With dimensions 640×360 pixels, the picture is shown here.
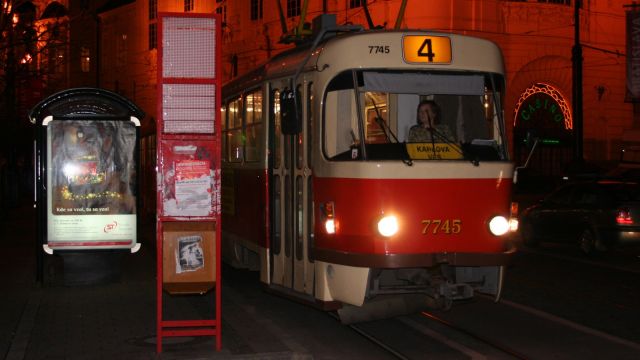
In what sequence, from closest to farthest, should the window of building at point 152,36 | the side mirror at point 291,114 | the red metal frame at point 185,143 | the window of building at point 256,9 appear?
the red metal frame at point 185,143 → the side mirror at point 291,114 → the window of building at point 256,9 → the window of building at point 152,36

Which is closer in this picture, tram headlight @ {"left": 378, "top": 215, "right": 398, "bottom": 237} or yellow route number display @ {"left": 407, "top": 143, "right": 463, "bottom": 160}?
tram headlight @ {"left": 378, "top": 215, "right": 398, "bottom": 237}

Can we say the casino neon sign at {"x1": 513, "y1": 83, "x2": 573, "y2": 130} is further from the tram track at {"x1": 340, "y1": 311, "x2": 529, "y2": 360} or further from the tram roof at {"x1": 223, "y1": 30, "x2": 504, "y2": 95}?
the tram roof at {"x1": 223, "y1": 30, "x2": 504, "y2": 95}

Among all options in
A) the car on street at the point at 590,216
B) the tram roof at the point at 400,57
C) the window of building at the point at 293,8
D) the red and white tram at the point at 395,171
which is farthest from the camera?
the window of building at the point at 293,8

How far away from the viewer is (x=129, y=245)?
43.3ft

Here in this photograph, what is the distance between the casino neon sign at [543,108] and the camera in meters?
40.5

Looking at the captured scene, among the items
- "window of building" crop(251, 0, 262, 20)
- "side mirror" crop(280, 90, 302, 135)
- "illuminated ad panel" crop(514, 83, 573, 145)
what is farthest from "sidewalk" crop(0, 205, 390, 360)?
"window of building" crop(251, 0, 262, 20)

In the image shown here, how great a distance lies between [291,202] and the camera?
10180mm

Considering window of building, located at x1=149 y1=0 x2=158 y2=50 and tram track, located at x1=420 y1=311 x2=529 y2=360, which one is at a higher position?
window of building, located at x1=149 y1=0 x2=158 y2=50

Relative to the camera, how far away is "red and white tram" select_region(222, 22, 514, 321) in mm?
8680

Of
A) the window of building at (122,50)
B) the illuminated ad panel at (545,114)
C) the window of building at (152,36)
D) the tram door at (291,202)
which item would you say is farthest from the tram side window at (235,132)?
the window of building at (122,50)

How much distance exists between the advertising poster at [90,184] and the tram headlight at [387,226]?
5.77 m

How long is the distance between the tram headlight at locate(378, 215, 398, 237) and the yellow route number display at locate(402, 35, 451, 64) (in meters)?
1.67

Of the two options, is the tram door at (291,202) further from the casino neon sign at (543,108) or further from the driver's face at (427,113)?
the casino neon sign at (543,108)

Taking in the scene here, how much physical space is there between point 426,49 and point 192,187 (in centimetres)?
281
